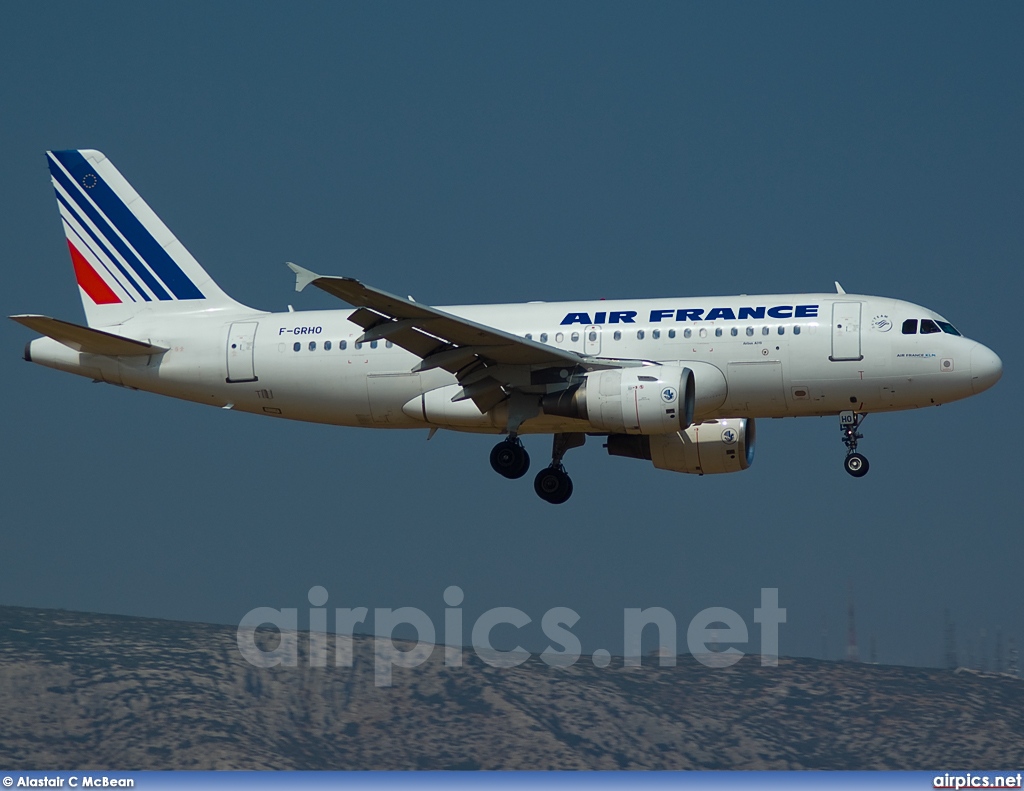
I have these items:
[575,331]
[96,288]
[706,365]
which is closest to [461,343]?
[575,331]

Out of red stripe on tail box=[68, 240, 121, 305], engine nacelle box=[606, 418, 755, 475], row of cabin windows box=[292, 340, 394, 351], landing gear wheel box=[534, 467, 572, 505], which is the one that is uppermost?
red stripe on tail box=[68, 240, 121, 305]

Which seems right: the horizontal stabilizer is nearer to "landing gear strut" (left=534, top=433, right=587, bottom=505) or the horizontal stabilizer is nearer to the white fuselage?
the white fuselage

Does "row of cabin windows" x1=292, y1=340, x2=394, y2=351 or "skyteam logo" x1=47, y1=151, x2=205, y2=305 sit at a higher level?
"skyteam logo" x1=47, y1=151, x2=205, y2=305

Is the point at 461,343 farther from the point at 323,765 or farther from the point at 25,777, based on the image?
the point at 323,765

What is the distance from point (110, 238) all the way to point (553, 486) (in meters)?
16.0

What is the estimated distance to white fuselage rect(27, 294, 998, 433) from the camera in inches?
1529

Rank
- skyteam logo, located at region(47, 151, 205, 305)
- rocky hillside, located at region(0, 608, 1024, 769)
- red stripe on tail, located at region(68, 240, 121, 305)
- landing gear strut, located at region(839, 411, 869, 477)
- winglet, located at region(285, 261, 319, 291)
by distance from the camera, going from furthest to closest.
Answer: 1. rocky hillside, located at region(0, 608, 1024, 769)
2. red stripe on tail, located at region(68, 240, 121, 305)
3. skyteam logo, located at region(47, 151, 205, 305)
4. landing gear strut, located at region(839, 411, 869, 477)
5. winglet, located at region(285, 261, 319, 291)

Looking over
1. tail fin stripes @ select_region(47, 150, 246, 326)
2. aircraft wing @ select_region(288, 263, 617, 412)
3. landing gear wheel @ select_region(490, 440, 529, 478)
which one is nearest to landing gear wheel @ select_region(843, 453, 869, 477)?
aircraft wing @ select_region(288, 263, 617, 412)

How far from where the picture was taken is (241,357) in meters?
42.6

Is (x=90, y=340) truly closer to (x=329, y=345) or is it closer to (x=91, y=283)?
(x=91, y=283)

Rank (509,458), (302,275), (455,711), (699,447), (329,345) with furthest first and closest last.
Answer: (455,711) → (699,447) → (509,458) → (329,345) → (302,275)

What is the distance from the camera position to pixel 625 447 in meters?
44.6

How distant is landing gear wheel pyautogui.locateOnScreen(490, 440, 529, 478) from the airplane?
0.18 feet

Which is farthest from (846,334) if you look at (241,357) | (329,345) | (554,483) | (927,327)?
(241,357)
